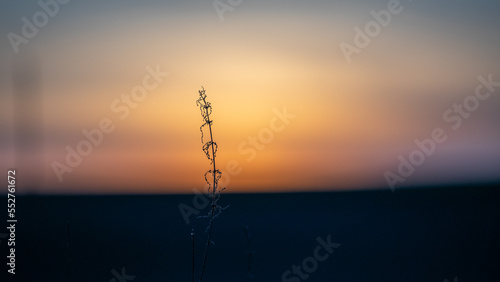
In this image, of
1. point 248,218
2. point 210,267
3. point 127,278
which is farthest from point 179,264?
point 248,218

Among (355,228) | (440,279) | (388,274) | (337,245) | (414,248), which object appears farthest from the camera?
(355,228)

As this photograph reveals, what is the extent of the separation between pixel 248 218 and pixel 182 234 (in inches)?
258

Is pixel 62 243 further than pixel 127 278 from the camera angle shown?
Yes

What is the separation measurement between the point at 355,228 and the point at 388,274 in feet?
25.3

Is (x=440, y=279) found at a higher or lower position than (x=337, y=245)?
lower

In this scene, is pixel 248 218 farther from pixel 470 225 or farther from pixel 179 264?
pixel 179 264

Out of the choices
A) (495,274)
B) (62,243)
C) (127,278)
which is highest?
(62,243)

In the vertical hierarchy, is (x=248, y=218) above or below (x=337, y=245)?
above

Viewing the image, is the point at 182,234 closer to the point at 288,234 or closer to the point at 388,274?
the point at 288,234

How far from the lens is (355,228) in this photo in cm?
1838

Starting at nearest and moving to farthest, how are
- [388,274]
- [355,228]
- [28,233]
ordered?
[388,274], [28,233], [355,228]

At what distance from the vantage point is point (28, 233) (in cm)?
1684

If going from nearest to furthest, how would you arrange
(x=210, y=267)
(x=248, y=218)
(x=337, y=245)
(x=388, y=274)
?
1. (x=388, y=274)
2. (x=210, y=267)
3. (x=337, y=245)
4. (x=248, y=218)

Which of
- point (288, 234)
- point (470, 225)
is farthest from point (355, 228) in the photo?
point (470, 225)
